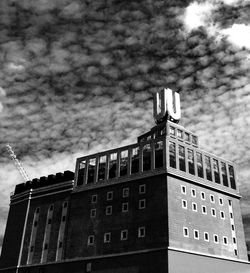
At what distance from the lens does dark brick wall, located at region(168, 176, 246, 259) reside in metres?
54.8

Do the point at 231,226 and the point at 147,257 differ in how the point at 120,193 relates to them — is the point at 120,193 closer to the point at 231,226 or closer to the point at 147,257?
the point at 147,257

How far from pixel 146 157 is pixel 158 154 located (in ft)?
8.05

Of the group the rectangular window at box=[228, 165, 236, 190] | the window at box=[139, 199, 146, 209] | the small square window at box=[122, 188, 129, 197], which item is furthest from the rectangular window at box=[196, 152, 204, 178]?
the small square window at box=[122, 188, 129, 197]

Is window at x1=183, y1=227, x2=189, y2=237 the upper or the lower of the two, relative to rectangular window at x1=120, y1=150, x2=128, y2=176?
lower

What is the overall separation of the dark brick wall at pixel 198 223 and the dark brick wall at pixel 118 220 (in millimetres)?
1371

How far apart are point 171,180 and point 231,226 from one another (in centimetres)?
1390

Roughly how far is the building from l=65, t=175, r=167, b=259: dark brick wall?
16 cm

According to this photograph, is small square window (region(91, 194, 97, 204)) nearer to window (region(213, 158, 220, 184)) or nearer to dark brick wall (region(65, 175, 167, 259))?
dark brick wall (region(65, 175, 167, 259))

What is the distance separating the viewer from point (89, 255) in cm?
5966

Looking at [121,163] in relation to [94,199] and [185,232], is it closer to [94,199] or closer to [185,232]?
[94,199]

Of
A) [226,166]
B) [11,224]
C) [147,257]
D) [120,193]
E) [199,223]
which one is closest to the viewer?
[147,257]

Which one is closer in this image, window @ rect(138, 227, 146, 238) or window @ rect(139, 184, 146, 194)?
window @ rect(138, 227, 146, 238)

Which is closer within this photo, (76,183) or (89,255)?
(89,255)

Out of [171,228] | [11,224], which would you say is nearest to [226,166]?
[171,228]
